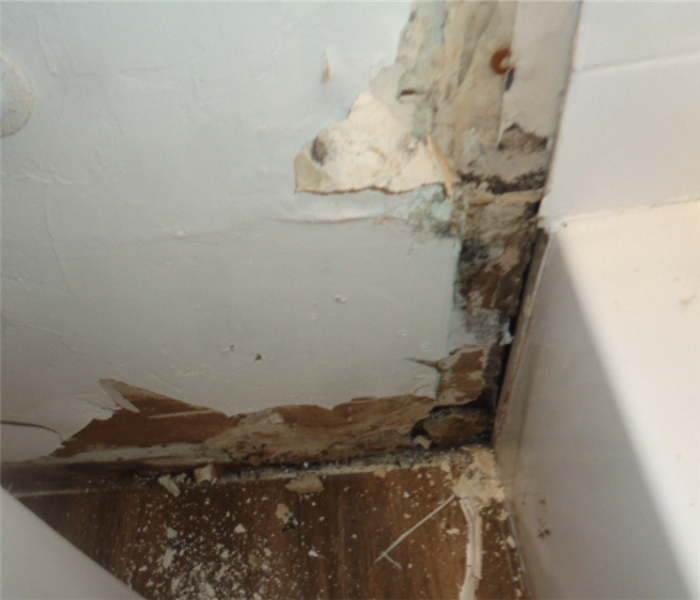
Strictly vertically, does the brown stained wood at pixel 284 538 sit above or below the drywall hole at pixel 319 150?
below

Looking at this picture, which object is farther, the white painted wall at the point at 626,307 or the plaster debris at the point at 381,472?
the plaster debris at the point at 381,472

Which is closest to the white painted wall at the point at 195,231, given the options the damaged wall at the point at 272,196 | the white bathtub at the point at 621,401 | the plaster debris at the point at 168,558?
the damaged wall at the point at 272,196

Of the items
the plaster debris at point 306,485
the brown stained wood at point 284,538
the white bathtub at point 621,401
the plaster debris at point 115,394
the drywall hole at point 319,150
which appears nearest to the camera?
the white bathtub at point 621,401

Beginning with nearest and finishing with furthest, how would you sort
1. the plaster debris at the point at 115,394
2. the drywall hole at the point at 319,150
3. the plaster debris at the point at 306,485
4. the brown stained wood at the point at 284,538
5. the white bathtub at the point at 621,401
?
the white bathtub at the point at 621,401 → the drywall hole at the point at 319,150 → the plaster debris at the point at 115,394 → the brown stained wood at the point at 284,538 → the plaster debris at the point at 306,485

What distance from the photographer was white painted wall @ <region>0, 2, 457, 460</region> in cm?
49

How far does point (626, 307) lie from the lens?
553 millimetres

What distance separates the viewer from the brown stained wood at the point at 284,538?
0.99m

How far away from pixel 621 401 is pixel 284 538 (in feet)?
2.44

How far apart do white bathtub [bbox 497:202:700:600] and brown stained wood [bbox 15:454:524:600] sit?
0.26 m

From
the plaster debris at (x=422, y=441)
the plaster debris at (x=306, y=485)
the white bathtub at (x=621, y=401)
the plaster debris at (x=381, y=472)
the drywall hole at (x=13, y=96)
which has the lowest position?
the white bathtub at (x=621, y=401)

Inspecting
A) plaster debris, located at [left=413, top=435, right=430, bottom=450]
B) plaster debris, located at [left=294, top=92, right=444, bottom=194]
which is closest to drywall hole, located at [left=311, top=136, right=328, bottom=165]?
plaster debris, located at [left=294, top=92, right=444, bottom=194]

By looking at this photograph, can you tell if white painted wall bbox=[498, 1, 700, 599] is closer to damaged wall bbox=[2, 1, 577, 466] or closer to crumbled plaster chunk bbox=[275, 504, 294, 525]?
damaged wall bbox=[2, 1, 577, 466]

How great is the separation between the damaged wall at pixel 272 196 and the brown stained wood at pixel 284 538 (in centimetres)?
29

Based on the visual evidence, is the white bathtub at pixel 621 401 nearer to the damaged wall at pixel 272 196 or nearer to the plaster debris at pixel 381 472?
the damaged wall at pixel 272 196
